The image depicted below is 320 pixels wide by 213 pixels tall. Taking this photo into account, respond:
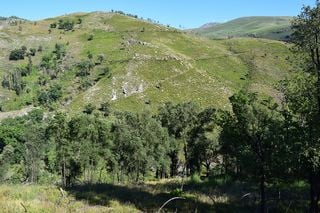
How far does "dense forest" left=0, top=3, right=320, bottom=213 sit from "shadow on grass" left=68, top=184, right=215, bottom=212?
306 cm

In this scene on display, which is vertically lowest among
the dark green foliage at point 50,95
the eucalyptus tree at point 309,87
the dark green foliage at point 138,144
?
the dark green foliage at point 138,144

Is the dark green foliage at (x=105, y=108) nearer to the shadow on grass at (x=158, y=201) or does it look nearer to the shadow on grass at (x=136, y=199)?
the shadow on grass at (x=158, y=201)

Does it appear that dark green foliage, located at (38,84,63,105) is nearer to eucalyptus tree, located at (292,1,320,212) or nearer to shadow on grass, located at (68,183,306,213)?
shadow on grass, located at (68,183,306,213)

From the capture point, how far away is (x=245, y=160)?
1026 inches

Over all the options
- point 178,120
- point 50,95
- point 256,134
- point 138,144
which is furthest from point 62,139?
point 50,95

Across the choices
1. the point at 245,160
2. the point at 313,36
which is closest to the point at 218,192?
the point at 245,160

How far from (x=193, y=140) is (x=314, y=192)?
5149 cm

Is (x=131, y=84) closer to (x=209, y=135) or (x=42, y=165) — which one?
(x=42, y=165)

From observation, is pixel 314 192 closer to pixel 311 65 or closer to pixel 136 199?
pixel 311 65

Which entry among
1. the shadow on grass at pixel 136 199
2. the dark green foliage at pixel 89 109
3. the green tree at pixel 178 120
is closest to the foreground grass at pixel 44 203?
the shadow on grass at pixel 136 199

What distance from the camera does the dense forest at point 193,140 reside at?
23.8 m

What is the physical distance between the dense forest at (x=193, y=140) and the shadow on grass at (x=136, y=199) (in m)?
3.06

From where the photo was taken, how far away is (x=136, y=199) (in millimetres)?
21594

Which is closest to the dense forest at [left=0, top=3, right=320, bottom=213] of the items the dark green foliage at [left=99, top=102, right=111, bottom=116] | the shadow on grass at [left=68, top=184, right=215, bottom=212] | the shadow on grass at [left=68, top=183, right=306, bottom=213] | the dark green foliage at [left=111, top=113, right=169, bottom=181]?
the dark green foliage at [left=111, top=113, right=169, bottom=181]
